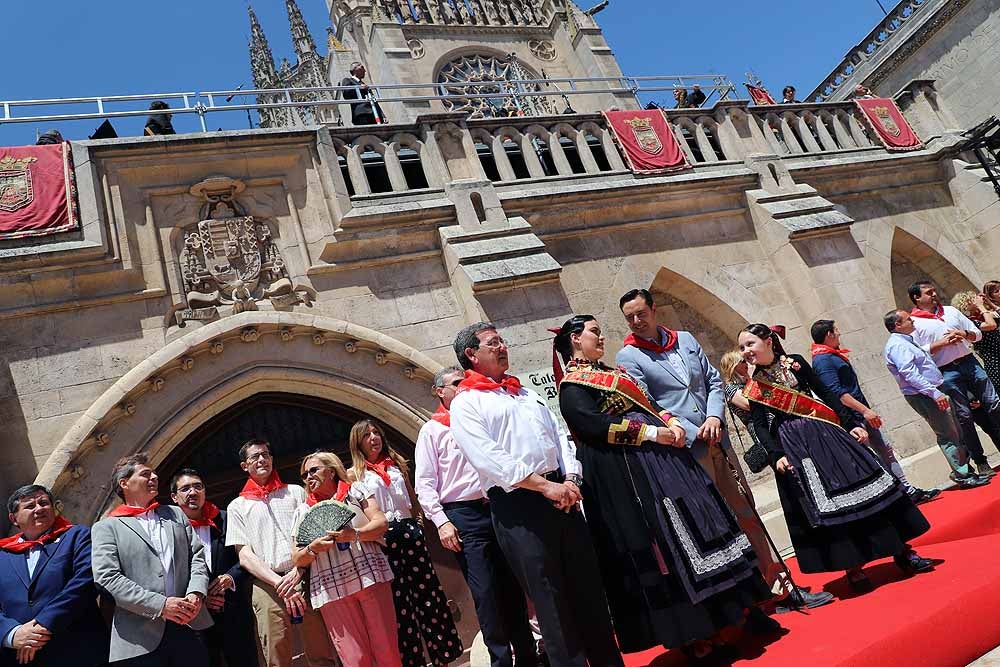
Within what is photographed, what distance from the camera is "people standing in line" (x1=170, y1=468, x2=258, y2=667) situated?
3961 mm

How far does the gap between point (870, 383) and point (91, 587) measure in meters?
7.54

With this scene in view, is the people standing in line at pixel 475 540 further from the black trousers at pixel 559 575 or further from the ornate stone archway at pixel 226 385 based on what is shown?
the ornate stone archway at pixel 226 385

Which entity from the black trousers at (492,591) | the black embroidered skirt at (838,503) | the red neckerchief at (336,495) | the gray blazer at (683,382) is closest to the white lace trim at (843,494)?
the black embroidered skirt at (838,503)

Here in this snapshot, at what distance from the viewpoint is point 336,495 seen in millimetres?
4328

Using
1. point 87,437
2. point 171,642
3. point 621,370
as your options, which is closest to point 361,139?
point 87,437

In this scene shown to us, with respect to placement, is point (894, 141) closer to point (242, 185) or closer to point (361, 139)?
point (361, 139)

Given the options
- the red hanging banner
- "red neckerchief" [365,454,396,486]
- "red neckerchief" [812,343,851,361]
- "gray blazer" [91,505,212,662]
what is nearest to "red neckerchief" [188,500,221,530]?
"gray blazer" [91,505,212,662]

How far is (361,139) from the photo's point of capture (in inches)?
285

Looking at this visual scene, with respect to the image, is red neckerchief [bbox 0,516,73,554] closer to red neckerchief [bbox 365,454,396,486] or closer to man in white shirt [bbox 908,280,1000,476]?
red neckerchief [bbox 365,454,396,486]

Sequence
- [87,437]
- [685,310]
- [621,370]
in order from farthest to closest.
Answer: [685,310] < [87,437] < [621,370]

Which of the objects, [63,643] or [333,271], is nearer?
[63,643]

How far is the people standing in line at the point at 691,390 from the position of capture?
3.84 m

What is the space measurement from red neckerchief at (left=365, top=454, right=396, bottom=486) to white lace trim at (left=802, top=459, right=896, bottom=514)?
263cm

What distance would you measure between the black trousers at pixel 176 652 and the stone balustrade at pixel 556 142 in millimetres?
4442
